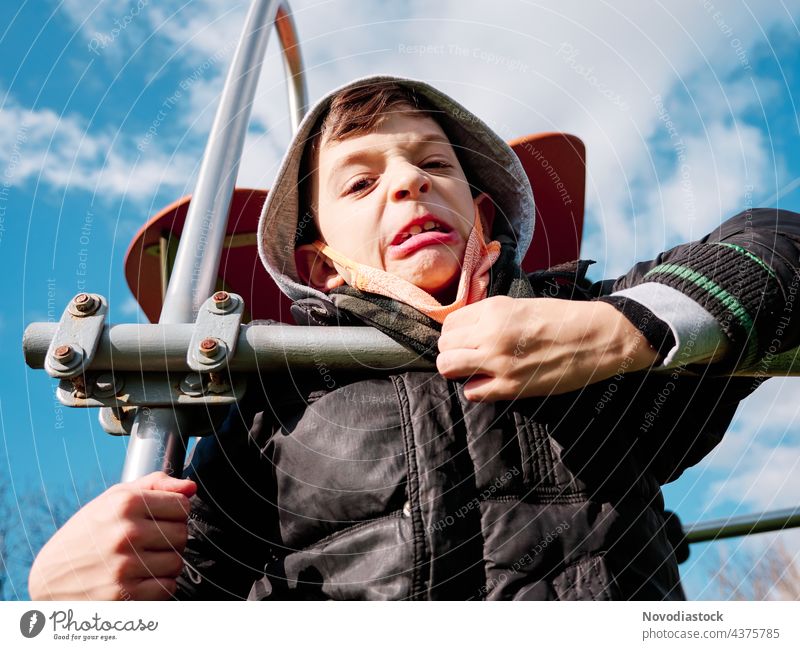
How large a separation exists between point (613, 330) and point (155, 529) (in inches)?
25.6

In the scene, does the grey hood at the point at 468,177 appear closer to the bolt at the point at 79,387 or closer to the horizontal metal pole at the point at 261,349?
the horizontal metal pole at the point at 261,349

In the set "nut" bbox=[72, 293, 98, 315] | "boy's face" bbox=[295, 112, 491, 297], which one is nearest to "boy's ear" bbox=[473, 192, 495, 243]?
"boy's face" bbox=[295, 112, 491, 297]

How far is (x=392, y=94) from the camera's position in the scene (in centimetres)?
151

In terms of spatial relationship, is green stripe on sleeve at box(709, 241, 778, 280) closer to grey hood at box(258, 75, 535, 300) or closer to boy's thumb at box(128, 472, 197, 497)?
grey hood at box(258, 75, 535, 300)

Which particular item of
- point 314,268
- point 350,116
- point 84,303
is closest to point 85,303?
point 84,303

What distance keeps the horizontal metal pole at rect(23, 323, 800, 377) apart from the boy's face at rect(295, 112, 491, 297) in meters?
0.22

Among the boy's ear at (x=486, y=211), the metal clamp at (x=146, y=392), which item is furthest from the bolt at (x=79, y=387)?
the boy's ear at (x=486, y=211)

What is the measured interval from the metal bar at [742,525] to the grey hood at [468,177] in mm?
861

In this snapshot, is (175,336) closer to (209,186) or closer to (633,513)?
(209,186)

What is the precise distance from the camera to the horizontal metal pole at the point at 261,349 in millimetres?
1082

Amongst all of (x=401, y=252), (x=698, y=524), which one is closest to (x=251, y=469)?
(x=401, y=252)

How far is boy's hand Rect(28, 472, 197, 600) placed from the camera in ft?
3.21

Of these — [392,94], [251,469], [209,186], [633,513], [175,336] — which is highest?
[392,94]

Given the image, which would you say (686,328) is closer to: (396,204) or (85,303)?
(396,204)
